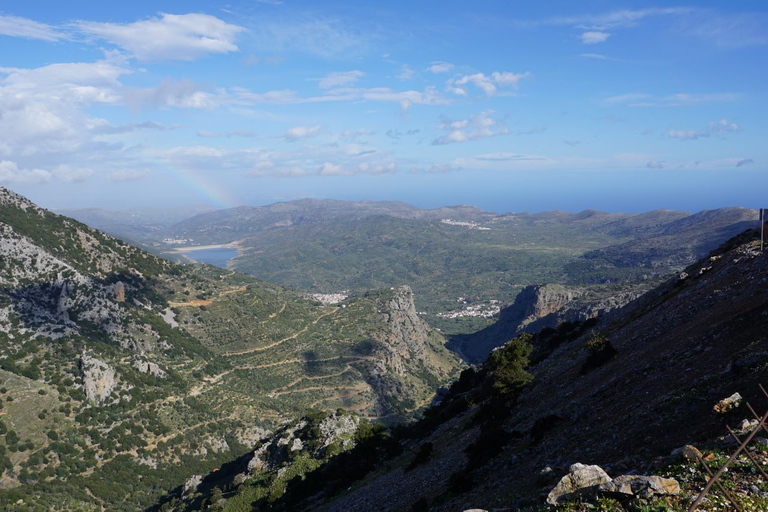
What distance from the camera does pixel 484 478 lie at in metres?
21.1

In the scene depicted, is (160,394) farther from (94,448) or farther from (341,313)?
(341,313)

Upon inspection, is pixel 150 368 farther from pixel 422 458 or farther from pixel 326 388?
pixel 422 458

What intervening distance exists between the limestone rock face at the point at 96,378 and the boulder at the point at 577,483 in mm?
77110

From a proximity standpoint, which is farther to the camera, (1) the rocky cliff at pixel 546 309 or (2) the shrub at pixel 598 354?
(1) the rocky cliff at pixel 546 309

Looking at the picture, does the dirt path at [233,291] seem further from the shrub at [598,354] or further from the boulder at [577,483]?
the boulder at [577,483]

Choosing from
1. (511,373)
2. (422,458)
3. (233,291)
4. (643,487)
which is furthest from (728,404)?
(233,291)

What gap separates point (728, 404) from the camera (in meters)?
13.8

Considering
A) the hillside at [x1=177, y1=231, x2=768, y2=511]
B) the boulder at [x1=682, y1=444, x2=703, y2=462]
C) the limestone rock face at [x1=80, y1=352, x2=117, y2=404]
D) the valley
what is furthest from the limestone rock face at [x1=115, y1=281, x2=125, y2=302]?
the boulder at [x1=682, y1=444, x2=703, y2=462]

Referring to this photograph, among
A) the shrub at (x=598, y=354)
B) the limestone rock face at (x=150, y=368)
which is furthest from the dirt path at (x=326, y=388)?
the shrub at (x=598, y=354)

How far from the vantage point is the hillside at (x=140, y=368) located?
59688 millimetres

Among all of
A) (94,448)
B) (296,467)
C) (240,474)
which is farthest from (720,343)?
(94,448)

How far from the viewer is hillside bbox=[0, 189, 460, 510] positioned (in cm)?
5969

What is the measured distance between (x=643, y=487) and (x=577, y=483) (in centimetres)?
192

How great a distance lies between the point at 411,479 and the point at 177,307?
93422 mm
